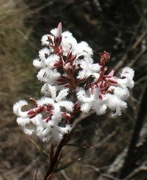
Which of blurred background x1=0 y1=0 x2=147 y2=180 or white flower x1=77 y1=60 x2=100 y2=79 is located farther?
blurred background x1=0 y1=0 x2=147 y2=180

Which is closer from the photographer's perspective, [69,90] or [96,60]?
[69,90]

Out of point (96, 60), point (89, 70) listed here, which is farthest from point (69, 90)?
point (96, 60)

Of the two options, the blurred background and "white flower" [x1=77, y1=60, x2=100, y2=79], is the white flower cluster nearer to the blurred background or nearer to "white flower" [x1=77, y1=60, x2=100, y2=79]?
"white flower" [x1=77, y1=60, x2=100, y2=79]

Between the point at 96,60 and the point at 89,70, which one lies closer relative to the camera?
the point at 89,70

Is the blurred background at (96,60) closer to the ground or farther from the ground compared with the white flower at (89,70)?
farther from the ground

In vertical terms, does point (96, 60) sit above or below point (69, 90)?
above

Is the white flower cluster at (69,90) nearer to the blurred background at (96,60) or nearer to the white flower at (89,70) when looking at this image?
the white flower at (89,70)

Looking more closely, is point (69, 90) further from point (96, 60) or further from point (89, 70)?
point (96, 60)

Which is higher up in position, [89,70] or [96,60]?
[96,60]

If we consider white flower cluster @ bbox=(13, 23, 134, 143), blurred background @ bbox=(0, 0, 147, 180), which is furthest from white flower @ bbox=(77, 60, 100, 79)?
blurred background @ bbox=(0, 0, 147, 180)

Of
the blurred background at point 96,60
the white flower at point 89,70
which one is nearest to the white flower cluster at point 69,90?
the white flower at point 89,70
